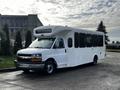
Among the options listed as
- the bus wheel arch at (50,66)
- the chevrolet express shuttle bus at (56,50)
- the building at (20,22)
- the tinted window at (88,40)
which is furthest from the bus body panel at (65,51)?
the building at (20,22)

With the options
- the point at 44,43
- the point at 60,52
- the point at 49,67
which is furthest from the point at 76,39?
the point at 49,67

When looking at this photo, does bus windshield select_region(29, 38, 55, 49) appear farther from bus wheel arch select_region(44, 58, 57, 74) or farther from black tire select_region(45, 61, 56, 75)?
black tire select_region(45, 61, 56, 75)

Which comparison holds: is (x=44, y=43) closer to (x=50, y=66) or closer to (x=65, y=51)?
(x=50, y=66)

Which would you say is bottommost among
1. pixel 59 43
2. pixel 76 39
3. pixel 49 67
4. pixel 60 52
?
pixel 49 67

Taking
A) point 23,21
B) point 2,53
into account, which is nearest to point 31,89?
point 2,53

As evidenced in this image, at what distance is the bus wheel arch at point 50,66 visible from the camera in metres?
14.7

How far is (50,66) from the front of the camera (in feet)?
49.2

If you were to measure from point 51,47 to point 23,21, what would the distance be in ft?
225

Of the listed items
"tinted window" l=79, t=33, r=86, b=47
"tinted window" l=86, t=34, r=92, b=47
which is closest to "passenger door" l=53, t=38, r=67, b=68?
"tinted window" l=79, t=33, r=86, b=47

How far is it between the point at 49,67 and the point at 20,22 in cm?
6948

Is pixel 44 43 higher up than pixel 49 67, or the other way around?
pixel 44 43

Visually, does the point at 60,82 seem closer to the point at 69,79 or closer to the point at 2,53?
the point at 69,79

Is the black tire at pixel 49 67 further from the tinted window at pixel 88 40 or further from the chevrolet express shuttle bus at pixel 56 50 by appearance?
the tinted window at pixel 88 40

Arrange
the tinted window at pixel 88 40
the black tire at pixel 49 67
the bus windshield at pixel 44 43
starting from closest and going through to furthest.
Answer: the black tire at pixel 49 67 < the bus windshield at pixel 44 43 < the tinted window at pixel 88 40
